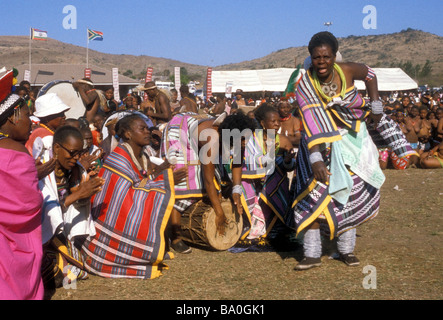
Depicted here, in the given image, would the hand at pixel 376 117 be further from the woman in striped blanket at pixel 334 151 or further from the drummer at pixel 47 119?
the drummer at pixel 47 119

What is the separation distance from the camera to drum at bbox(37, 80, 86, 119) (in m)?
9.69

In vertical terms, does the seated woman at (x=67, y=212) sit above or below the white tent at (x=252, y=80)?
below

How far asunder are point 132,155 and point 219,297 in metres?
1.92

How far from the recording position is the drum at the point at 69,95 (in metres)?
9.69

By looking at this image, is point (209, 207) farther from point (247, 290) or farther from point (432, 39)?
point (432, 39)

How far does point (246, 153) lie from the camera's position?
651cm

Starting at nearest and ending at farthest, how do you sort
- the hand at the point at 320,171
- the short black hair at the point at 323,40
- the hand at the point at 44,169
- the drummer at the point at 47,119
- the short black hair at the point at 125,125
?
the hand at the point at 44,169
the hand at the point at 320,171
the short black hair at the point at 323,40
the short black hair at the point at 125,125
the drummer at the point at 47,119

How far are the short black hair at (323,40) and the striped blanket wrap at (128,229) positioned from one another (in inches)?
81.7

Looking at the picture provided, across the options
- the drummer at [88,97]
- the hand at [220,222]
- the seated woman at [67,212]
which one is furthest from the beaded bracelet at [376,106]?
the drummer at [88,97]

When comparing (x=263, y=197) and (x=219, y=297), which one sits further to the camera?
(x=263, y=197)

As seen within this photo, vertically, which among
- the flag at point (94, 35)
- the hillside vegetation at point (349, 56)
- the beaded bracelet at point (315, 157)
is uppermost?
the hillside vegetation at point (349, 56)

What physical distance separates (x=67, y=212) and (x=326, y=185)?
2.66 metres

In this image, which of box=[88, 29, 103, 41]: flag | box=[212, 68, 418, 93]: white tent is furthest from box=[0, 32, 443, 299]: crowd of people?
box=[212, 68, 418, 93]: white tent
